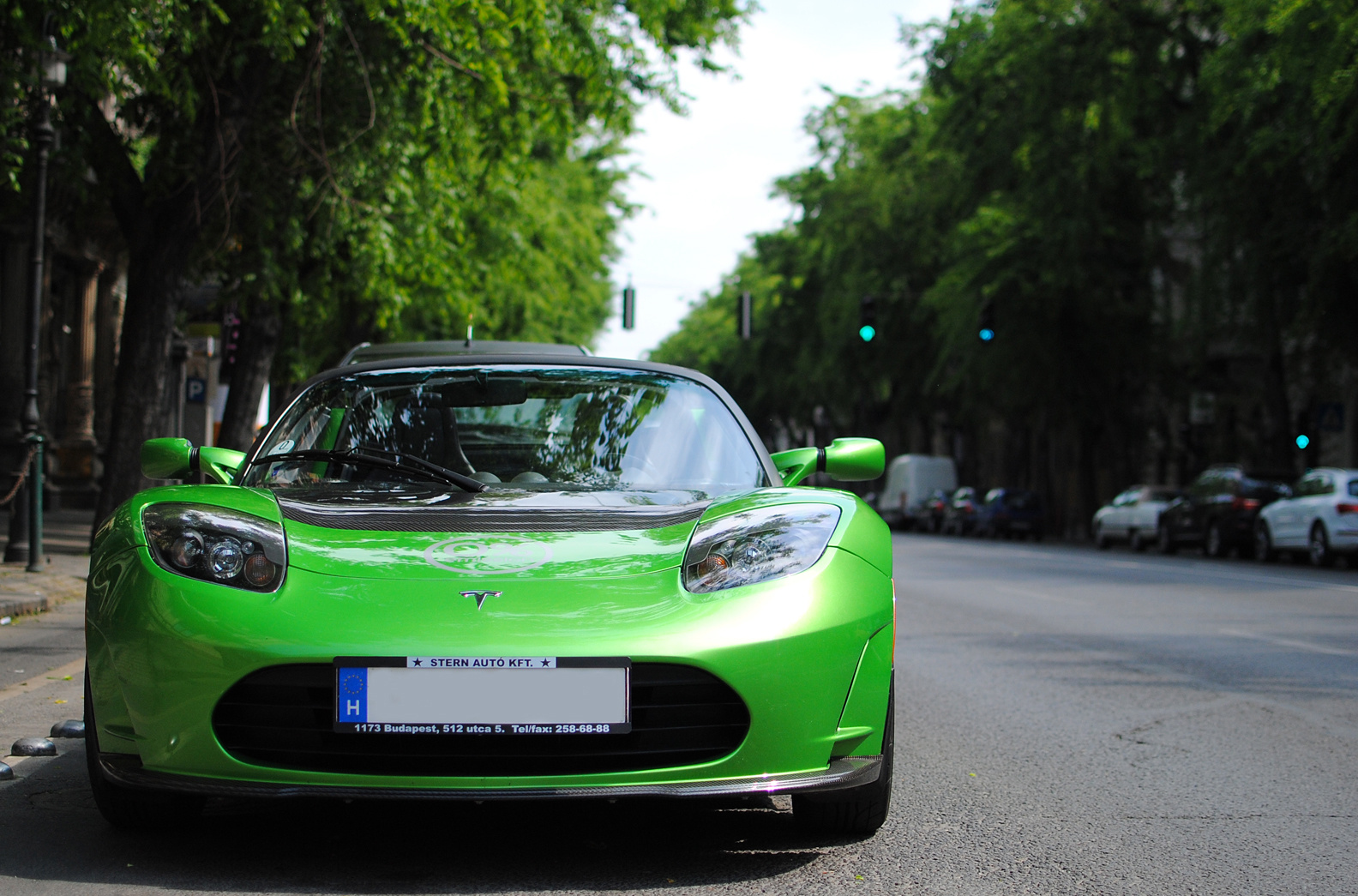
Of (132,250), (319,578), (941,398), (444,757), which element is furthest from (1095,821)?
(941,398)

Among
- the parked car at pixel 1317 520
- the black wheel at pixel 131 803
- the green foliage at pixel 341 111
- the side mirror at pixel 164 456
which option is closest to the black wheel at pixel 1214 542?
the parked car at pixel 1317 520

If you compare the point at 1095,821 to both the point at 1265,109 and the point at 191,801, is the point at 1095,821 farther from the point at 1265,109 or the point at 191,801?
the point at 1265,109

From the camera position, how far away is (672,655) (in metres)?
3.42

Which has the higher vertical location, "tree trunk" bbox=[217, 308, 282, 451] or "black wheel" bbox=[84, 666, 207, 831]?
"tree trunk" bbox=[217, 308, 282, 451]

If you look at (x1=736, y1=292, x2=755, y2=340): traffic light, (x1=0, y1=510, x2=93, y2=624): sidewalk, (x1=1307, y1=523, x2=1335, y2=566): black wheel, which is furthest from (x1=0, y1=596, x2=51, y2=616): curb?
(x1=736, y1=292, x2=755, y2=340): traffic light

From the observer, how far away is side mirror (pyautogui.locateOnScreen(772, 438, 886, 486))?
4723 millimetres

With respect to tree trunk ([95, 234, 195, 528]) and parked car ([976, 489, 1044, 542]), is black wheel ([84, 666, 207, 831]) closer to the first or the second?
tree trunk ([95, 234, 195, 528])

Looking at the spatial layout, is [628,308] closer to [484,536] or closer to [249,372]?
[249,372]

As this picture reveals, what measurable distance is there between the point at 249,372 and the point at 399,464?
1492 cm

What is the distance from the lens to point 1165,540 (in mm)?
30141

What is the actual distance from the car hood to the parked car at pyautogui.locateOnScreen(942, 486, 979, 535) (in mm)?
39637

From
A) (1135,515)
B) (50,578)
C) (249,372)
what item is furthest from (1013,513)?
(50,578)

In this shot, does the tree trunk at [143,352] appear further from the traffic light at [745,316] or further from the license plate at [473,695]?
the traffic light at [745,316]

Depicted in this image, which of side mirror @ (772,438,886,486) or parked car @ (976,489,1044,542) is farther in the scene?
parked car @ (976,489,1044,542)
